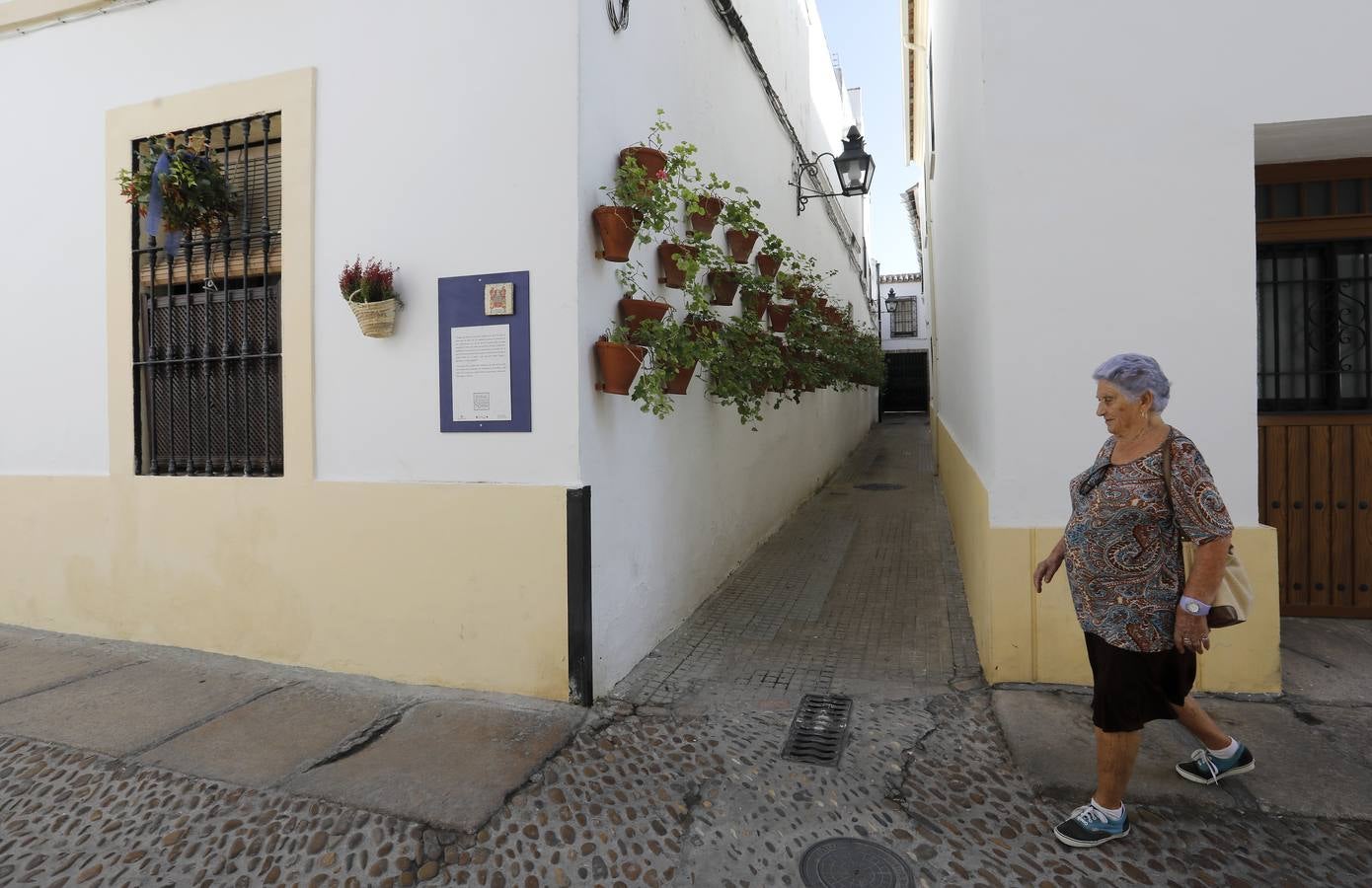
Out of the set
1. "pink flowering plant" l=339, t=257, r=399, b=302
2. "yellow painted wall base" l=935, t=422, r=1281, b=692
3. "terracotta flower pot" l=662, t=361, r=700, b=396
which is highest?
"pink flowering plant" l=339, t=257, r=399, b=302

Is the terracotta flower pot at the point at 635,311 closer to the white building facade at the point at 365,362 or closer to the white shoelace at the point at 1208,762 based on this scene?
the white building facade at the point at 365,362

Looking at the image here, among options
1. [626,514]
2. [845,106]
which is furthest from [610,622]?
[845,106]

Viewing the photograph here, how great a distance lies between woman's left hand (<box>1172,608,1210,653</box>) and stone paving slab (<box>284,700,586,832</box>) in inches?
90.4

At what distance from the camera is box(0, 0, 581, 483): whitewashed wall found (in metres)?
3.38

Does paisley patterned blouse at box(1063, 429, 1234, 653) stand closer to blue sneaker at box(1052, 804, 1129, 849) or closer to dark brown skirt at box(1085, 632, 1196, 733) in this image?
dark brown skirt at box(1085, 632, 1196, 733)

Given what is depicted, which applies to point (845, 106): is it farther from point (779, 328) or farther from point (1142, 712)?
point (1142, 712)

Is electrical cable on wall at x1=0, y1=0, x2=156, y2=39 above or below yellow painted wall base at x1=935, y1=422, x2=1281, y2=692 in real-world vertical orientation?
above

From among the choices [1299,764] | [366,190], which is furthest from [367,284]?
[1299,764]

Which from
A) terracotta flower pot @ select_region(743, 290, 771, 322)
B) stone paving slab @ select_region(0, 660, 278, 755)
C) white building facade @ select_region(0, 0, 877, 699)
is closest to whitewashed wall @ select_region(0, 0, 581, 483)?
white building facade @ select_region(0, 0, 877, 699)

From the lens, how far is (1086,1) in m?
3.32

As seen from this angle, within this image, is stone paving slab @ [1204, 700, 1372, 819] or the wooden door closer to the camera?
stone paving slab @ [1204, 700, 1372, 819]

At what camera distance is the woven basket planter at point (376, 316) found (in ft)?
11.7

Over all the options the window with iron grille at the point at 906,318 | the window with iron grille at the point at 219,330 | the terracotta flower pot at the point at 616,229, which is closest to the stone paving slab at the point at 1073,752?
the terracotta flower pot at the point at 616,229

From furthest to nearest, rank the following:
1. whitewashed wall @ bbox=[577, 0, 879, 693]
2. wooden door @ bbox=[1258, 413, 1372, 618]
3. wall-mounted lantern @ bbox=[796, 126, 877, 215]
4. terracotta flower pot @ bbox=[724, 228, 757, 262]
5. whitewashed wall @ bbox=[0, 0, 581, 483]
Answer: wall-mounted lantern @ bbox=[796, 126, 877, 215] < terracotta flower pot @ bbox=[724, 228, 757, 262] < wooden door @ bbox=[1258, 413, 1372, 618] < whitewashed wall @ bbox=[577, 0, 879, 693] < whitewashed wall @ bbox=[0, 0, 581, 483]
